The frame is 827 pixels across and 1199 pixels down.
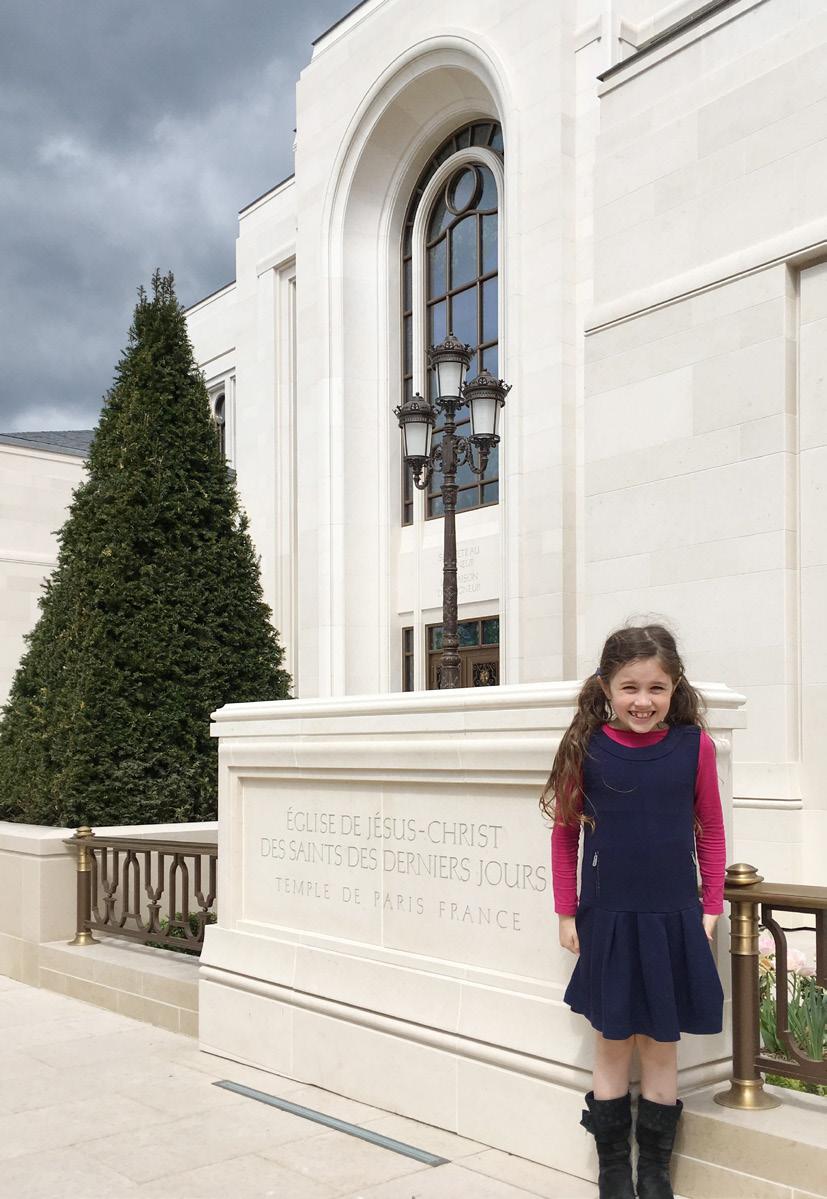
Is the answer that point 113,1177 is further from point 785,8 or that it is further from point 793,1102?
point 785,8

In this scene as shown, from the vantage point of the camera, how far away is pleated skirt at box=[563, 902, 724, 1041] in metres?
3.58

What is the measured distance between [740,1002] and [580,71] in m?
17.3

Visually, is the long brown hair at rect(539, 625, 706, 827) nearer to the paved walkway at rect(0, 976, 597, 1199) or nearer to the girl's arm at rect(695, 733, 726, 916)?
the girl's arm at rect(695, 733, 726, 916)

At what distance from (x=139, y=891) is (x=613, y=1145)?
4690 millimetres

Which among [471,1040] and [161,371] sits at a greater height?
[161,371]

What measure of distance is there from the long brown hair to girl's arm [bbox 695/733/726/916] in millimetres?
149

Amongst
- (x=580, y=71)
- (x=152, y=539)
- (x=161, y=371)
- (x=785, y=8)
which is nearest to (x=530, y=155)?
(x=580, y=71)

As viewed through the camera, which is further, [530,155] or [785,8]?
[530,155]

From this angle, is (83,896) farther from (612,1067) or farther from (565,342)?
(565,342)

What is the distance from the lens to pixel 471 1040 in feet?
15.4

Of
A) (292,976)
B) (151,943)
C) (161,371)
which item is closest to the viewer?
(292,976)

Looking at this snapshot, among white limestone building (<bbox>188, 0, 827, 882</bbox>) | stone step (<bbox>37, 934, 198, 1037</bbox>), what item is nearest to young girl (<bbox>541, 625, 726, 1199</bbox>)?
stone step (<bbox>37, 934, 198, 1037</bbox>)

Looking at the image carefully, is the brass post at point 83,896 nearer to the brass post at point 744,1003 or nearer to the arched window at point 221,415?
the brass post at point 744,1003

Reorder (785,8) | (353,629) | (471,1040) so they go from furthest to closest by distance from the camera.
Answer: (353,629) < (785,8) < (471,1040)
